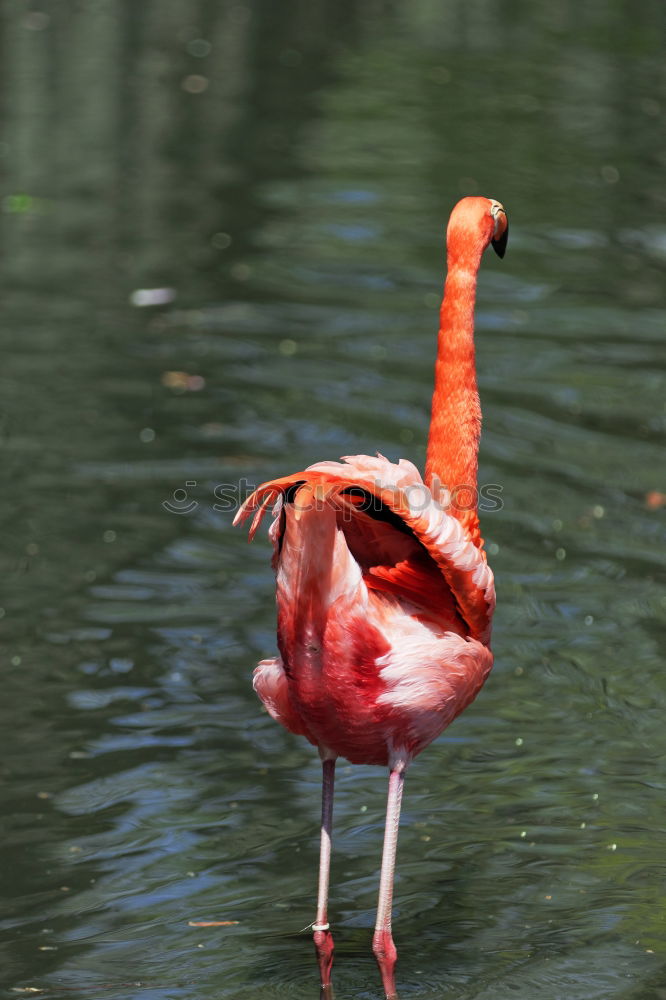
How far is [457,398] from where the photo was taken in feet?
12.0

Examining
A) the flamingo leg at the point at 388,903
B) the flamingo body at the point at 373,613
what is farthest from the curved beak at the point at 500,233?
the flamingo leg at the point at 388,903

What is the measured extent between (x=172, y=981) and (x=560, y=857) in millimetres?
1244

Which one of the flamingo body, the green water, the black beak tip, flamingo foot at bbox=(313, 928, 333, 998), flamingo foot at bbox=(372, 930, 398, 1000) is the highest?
the black beak tip

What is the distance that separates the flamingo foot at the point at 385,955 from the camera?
3.59m

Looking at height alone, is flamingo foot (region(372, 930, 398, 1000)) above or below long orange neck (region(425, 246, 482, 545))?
below

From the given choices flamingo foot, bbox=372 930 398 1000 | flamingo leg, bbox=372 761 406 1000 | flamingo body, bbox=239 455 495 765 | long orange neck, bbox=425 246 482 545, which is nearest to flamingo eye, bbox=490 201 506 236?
long orange neck, bbox=425 246 482 545

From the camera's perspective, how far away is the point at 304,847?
14.4 ft

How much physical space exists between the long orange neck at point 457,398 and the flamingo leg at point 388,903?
0.70m

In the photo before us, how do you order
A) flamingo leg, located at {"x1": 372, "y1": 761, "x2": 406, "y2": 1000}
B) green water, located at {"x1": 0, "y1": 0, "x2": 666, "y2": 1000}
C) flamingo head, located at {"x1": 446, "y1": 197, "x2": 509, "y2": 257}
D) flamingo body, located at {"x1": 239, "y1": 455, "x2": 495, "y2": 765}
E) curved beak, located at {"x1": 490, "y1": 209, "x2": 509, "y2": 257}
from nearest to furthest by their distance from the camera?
flamingo body, located at {"x1": 239, "y1": 455, "x2": 495, "y2": 765} < flamingo leg, located at {"x1": 372, "y1": 761, "x2": 406, "y2": 1000} < flamingo head, located at {"x1": 446, "y1": 197, "x2": 509, "y2": 257} < curved beak, located at {"x1": 490, "y1": 209, "x2": 509, "y2": 257} < green water, located at {"x1": 0, "y1": 0, "x2": 666, "y2": 1000}

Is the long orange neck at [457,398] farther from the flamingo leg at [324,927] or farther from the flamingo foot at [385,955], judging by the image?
the flamingo foot at [385,955]

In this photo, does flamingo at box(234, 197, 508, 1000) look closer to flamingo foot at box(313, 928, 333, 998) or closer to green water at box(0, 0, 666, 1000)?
flamingo foot at box(313, 928, 333, 998)

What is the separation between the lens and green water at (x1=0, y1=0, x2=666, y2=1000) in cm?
400

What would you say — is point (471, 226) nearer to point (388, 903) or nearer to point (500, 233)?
point (500, 233)

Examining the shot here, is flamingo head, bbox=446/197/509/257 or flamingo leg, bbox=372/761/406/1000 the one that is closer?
flamingo leg, bbox=372/761/406/1000
